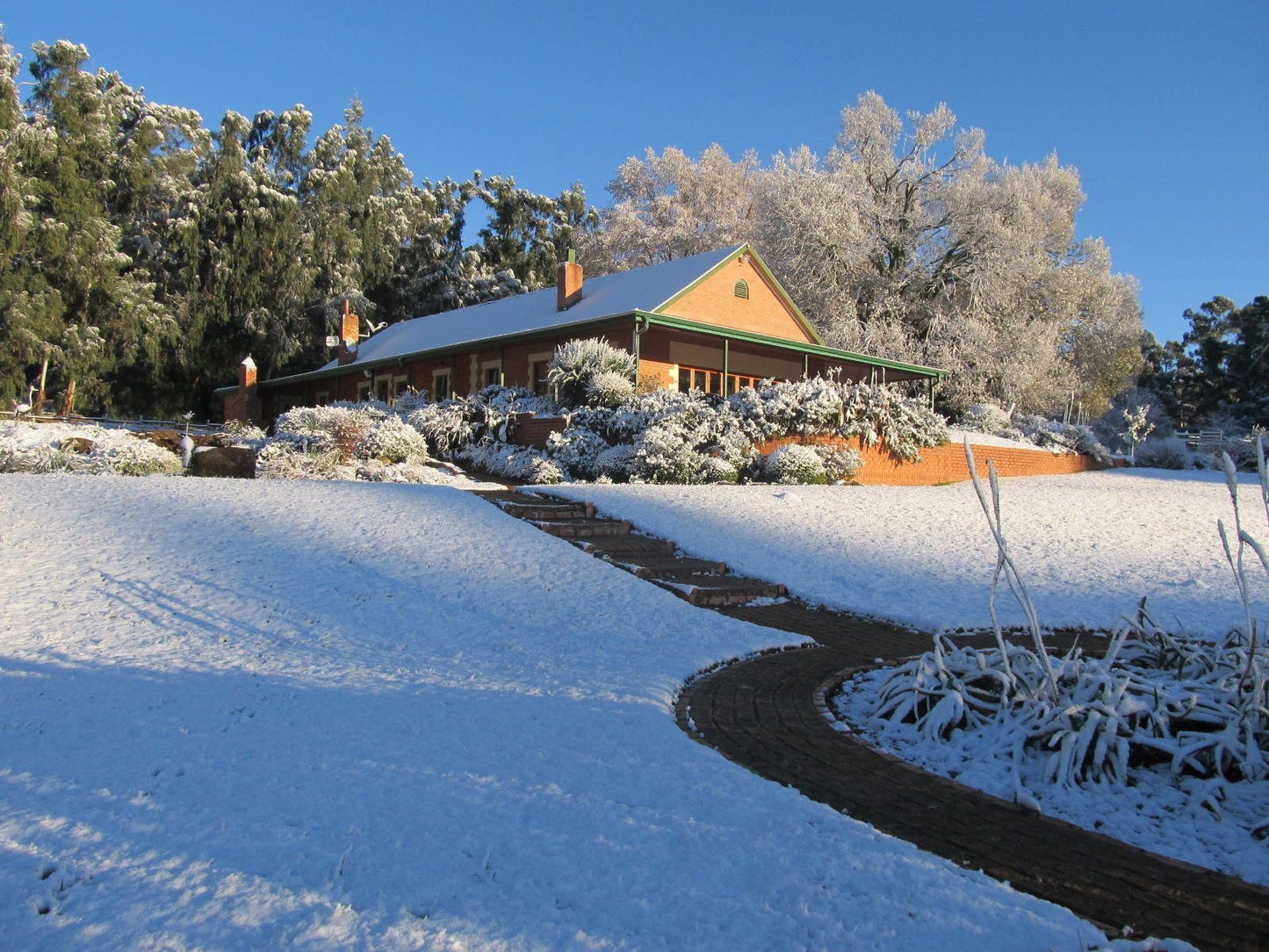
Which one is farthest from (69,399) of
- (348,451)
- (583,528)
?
(583,528)

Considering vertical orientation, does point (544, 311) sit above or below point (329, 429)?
above

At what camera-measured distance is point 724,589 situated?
322 inches

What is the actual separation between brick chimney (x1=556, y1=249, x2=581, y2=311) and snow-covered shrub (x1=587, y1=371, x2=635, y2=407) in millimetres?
8087

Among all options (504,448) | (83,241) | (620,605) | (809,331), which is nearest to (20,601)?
(620,605)

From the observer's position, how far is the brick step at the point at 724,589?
26.4ft

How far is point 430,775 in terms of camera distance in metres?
3.49

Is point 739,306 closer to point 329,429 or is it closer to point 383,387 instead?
point 329,429

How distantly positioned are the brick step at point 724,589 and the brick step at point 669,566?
18cm

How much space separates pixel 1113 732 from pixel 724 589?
4362 millimetres

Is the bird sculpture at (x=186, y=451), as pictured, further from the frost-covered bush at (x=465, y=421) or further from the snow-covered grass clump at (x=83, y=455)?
the frost-covered bush at (x=465, y=421)

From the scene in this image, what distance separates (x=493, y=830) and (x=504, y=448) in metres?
15.4

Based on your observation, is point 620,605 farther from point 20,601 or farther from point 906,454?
point 906,454

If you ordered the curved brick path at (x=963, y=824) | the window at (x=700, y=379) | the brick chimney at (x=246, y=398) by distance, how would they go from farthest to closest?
the brick chimney at (x=246, y=398)
the window at (x=700, y=379)
the curved brick path at (x=963, y=824)

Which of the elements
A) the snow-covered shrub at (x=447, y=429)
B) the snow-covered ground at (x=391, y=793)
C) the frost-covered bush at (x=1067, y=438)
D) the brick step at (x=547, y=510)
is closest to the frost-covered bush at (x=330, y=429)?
the snow-covered shrub at (x=447, y=429)
